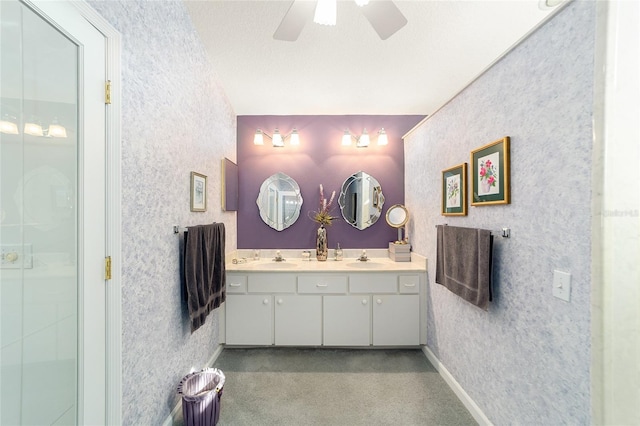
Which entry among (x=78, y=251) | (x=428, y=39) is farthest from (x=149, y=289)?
(x=428, y=39)

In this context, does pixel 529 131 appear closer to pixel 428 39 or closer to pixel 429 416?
pixel 428 39

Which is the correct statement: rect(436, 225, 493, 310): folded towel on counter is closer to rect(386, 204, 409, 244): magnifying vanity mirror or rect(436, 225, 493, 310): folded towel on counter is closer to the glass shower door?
rect(386, 204, 409, 244): magnifying vanity mirror

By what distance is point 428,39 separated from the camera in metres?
1.80

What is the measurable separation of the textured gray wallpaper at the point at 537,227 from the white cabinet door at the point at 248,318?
1691mm

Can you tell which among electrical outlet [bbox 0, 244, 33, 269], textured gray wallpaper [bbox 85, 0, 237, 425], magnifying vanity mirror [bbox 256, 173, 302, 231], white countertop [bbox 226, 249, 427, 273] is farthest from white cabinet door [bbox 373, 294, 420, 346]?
electrical outlet [bbox 0, 244, 33, 269]

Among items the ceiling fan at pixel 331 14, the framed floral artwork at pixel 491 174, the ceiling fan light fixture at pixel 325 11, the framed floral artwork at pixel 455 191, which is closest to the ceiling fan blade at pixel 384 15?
the ceiling fan at pixel 331 14

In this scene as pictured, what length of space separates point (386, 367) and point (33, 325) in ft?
7.61

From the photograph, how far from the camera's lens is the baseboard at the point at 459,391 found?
1.55 metres

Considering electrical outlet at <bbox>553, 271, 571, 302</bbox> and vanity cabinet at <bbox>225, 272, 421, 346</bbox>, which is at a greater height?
electrical outlet at <bbox>553, 271, 571, 302</bbox>

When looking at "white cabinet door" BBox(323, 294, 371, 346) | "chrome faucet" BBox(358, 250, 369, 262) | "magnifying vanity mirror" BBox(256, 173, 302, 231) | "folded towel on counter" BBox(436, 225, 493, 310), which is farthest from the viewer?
"magnifying vanity mirror" BBox(256, 173, 302, 231)

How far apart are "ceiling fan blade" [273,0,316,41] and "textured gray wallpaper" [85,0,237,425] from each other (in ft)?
2.37

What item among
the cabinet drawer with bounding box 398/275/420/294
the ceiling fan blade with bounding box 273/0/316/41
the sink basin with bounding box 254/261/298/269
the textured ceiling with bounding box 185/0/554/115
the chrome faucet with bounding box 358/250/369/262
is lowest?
the cabinet drawer with bounding box 398/275/420/294

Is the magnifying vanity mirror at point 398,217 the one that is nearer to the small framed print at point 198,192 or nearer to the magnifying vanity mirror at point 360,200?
the magnifying vanity mirror at point 360,200

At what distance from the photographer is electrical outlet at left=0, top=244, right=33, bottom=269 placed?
2.36 feet
